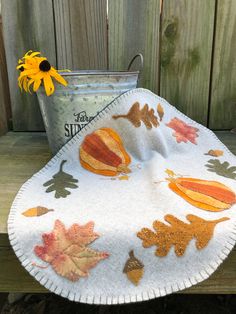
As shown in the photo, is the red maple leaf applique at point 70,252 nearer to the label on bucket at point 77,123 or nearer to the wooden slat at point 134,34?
the label on bucket at point 77,123

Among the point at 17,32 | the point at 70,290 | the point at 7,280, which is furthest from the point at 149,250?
the point at 17,32

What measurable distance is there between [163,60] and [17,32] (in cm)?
41

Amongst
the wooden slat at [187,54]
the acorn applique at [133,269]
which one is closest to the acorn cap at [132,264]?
the acorn applique at [133,269]

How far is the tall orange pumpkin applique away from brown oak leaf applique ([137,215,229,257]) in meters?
0.20

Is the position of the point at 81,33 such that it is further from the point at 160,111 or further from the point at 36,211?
the point at 36,211

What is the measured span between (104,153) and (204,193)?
23 centimetres

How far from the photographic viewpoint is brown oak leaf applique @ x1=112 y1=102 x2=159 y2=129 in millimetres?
736

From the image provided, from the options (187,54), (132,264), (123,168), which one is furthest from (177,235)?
(187,54)

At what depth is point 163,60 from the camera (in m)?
0.95

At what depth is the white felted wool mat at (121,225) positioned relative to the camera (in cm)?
50

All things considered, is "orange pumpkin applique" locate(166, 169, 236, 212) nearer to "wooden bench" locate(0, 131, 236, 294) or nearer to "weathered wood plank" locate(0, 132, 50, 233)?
"wooden bench" locate(0, 131, 236, 294)

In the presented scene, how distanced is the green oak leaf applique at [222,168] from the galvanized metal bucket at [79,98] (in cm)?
25

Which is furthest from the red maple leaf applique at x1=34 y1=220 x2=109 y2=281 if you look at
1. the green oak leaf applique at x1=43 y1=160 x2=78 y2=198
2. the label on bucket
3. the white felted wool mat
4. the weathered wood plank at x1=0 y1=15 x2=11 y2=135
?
the weathered wood plank at x1=0 y1=15 x2=11 y2=135

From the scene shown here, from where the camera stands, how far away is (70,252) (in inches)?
19.9
